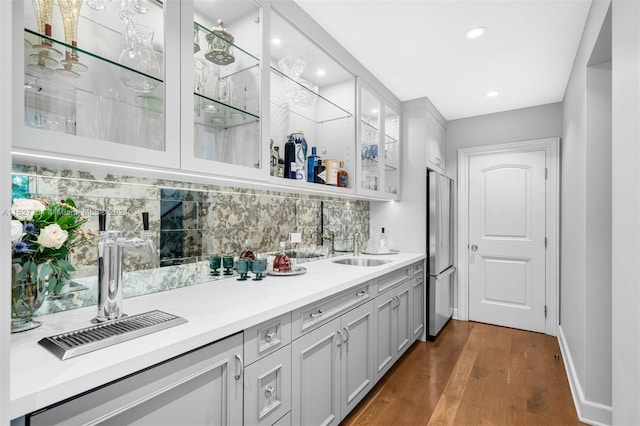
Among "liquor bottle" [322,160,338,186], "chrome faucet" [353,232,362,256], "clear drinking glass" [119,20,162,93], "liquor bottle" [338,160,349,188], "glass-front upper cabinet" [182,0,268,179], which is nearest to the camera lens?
"clear drinking glass" [119,20,162,93]

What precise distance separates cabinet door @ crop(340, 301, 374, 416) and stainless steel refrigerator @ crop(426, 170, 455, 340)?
1.37 meters

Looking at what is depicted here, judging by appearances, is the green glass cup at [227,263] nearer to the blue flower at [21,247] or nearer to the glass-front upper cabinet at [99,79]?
the glass-front upper cabinet at [99,79]

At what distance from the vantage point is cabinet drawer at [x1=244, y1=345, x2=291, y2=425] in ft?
3.98

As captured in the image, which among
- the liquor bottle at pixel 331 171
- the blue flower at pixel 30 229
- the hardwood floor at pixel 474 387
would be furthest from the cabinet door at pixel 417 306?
the blue flower at pixel 30 229

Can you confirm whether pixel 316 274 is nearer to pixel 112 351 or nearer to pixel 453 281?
pixel 112 351

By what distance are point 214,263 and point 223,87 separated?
3.03 feet

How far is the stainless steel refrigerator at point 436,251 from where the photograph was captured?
325 cm

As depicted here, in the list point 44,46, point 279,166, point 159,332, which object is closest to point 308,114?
point 279,166

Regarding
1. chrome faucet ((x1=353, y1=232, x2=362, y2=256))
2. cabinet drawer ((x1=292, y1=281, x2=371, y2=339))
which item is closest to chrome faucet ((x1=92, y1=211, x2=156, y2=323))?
cabinet drawer ((x1=292, y1=281, x2=371, y2=339))

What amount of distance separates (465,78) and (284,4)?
6.09 feet

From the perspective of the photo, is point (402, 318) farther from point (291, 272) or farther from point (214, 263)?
point (214, 263)

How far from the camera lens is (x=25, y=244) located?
0.95 meters

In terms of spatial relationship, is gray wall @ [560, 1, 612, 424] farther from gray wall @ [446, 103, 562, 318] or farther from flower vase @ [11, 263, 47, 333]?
flower vase @ [11, 263, 47, 333]

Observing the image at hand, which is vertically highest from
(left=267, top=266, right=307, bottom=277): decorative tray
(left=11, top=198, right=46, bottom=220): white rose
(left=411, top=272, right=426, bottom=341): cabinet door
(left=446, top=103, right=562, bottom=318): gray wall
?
(left=446, top=103, right=562, bottom=318): gray wall
